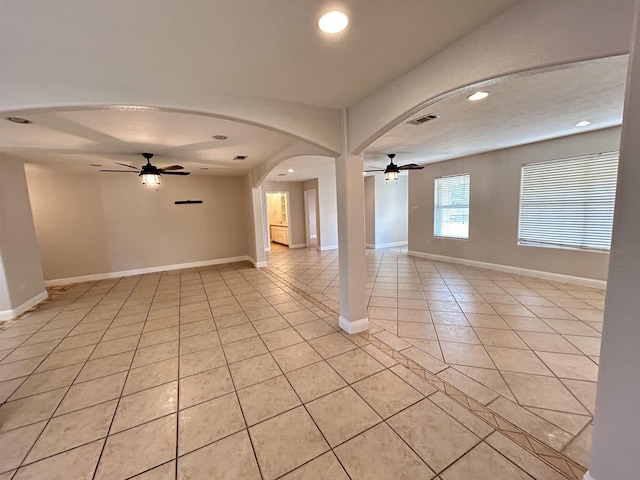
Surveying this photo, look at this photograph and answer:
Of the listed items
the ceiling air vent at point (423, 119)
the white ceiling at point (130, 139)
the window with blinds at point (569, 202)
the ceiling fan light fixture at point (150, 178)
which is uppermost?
the ceiling air vent at point (423, 119)

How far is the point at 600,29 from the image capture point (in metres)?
1.15

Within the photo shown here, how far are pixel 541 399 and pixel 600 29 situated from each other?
228cm

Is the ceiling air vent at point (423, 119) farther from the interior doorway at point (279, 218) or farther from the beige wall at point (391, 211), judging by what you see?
the interior doorway at point (279, 218)

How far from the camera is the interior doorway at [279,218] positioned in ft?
31.8

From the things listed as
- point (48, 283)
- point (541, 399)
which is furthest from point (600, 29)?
point (48, 283)

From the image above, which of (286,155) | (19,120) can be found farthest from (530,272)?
(19,120)

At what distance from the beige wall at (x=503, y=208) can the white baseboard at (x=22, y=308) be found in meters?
8.04

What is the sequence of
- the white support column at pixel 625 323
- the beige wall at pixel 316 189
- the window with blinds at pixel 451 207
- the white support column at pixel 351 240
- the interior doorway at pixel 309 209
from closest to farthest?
the white support column at pixel 625 323 → the white support column at pixel 351 240 → the window with blinds at pixel 451 207 → the beige wall at pixel 316 189 → the interior doorway at pixel 309 209

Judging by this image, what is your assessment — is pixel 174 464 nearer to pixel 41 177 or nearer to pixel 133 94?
pixel 133 94

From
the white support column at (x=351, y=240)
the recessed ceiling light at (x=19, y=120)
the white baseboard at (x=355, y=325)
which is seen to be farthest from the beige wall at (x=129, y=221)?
the white baseboard at (x=355, y=325)

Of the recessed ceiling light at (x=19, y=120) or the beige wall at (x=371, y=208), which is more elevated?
the recessed ceiling light at (x=19, y=120)

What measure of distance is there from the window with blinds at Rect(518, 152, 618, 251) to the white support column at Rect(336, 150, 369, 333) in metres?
3.71

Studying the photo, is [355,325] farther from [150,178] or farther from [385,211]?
[385,211]

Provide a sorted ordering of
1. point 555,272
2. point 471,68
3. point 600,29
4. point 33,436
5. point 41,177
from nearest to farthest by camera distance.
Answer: point 600,29 < point 471,68 < point 33,436 < point 555,272 < point 41,177
